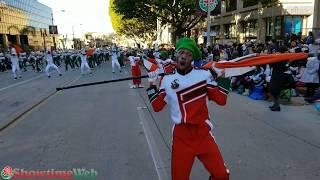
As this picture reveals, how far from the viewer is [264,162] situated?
5980 millimetres

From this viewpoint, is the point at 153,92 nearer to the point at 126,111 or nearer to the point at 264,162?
the point at 264,162

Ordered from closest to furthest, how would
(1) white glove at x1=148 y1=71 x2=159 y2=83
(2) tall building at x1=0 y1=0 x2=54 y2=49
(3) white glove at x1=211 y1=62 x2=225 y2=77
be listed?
(3) white glove at x1=211 y1=62 x2=225 y2=77 → (1) white glove at x1=148 y1=71 x2=159 y2=83 → (2) tall building at x1=0 y1=0 x2=54 y2=49

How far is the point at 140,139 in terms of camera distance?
7500mm

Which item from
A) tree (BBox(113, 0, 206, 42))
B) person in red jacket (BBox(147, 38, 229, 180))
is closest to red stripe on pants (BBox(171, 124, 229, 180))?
person in red jacket (BBox(147, 38, 229, 180))

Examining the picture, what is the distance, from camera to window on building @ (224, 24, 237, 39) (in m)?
43.7

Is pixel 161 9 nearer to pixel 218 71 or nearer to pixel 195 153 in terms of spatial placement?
pixel 218 71

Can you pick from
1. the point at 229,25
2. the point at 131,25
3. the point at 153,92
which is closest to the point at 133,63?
the point at 153,92

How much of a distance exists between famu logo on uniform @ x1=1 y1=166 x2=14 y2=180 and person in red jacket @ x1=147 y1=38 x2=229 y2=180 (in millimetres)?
2899

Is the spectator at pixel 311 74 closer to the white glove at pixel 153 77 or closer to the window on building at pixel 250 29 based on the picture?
the white glove at pixel 153 77

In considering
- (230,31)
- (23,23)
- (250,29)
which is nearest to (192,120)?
(250,29)

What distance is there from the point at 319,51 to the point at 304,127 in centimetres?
315

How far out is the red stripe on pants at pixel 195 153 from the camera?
3.74 metres

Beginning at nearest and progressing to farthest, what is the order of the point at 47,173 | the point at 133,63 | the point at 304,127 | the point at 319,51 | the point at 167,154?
the point at 47,173
the point at 167,154
the point at 304,127
the point at 319,51
the point at 133,63

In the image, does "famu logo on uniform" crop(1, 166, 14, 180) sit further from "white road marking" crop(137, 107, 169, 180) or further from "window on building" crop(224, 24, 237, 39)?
"window on building" crop(224, 24, 237, 39)
